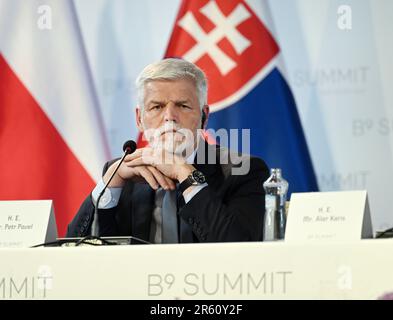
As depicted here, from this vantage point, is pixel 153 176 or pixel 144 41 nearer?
pixel 153 176

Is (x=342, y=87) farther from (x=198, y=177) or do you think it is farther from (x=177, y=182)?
(x=198, y=177)

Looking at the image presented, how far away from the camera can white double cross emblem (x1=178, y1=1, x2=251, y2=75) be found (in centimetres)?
447

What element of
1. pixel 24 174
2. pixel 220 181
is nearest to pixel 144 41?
pixel 24 174

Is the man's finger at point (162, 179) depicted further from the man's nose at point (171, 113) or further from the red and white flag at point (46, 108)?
the red and white flag at point (46, 108)

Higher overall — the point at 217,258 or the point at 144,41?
the point at 144,41

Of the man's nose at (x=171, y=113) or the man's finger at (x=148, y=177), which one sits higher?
the man's nose at (x=171, y=113)

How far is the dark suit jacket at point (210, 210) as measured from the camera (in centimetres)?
283

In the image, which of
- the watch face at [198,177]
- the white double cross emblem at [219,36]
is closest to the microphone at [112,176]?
the watch face at [198,177]

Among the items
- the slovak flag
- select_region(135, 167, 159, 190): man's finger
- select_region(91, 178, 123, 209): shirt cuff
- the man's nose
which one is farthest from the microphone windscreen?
the slovak flag

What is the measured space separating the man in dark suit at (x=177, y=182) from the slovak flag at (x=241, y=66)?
0.96 meters

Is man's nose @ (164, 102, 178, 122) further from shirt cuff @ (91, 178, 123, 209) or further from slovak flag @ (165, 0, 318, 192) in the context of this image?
slovak flag @ (165, 0, 318, 192)

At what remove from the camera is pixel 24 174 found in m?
4.68
